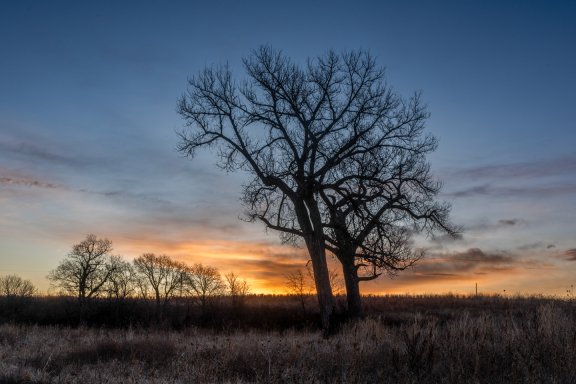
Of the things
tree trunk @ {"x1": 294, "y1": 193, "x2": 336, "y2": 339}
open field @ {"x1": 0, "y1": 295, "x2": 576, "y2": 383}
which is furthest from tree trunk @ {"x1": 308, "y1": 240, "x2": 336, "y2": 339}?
open field @ {"x1": 0, "y1": 295, "x2": 576, "y2": 383}

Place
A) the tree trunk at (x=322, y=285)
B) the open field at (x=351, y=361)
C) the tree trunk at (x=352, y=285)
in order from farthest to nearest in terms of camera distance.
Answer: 1. the tree trunk at (x=352, y=285)
2. the tree trunk at (x=322, y=285)
3. the open field at (x=351, y=361)

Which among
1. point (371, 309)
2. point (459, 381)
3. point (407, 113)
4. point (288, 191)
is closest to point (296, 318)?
point (371, 309)

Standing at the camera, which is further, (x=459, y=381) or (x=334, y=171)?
(x=334, y=171)

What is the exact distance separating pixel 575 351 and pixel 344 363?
4.36 m

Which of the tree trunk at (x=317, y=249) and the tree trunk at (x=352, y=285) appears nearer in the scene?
the tree trunk at (x=317, y=249)

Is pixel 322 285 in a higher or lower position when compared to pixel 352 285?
higher

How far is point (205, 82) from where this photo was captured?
16.7 m

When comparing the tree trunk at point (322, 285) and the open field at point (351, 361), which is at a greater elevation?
the tree trunk at point (322, 285)

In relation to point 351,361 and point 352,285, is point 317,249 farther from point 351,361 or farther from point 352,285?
point 351,361

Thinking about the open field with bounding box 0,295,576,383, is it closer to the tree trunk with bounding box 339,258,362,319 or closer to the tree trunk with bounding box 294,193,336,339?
the tree trunk with bounding box 294,193,336,339

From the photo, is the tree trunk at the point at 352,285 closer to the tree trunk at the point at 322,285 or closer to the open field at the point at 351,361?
the tree trunk at the point at 322,285

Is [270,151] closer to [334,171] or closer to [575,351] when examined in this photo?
[334,171]

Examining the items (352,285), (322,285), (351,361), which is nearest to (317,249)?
(322,285)

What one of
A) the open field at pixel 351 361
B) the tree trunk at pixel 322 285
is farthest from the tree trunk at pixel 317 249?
the open field at pixel 351 361
